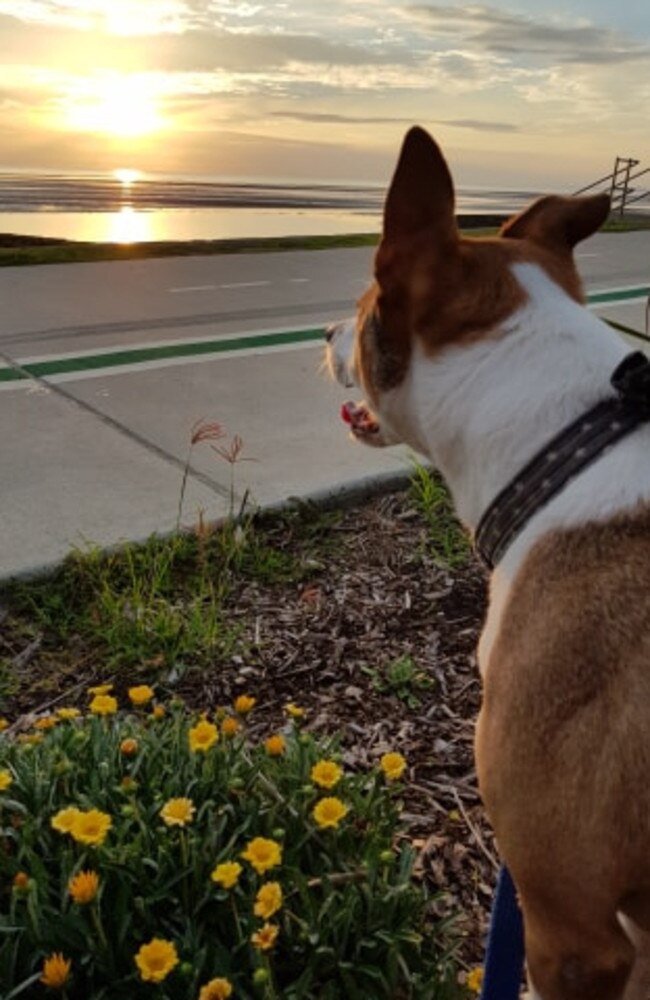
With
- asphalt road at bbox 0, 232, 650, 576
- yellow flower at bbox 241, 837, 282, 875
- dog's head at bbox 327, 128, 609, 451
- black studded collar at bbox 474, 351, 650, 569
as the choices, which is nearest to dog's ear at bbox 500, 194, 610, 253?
dog's head at bbox 327, 128, 609, 451

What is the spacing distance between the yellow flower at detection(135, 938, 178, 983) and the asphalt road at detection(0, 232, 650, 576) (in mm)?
2208

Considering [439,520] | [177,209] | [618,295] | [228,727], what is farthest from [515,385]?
[177,209]

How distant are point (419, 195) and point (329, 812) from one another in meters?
1.38

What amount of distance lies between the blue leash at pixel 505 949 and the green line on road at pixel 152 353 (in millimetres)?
4747

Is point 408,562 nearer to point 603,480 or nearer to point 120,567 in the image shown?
point 120,567

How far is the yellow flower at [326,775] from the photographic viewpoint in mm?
2529

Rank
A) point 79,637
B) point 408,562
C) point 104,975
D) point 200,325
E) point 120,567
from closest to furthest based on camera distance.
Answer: point 104,975 → point 79,637 → point 120,567 → point 408,562 → point 200,325

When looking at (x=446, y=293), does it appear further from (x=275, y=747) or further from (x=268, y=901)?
(x=268, y=901)

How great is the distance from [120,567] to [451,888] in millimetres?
1854

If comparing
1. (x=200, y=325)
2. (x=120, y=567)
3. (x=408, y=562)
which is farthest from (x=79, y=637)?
(x=200, y=325)

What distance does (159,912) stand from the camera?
2.35 m

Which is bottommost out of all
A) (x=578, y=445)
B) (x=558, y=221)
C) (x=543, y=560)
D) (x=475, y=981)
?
(x=475, y=981)

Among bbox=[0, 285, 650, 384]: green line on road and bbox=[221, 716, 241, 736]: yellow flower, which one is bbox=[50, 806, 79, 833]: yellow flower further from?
bbox=[0, 285, 650, 384]: green line on road

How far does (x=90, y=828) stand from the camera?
2.28 meters
